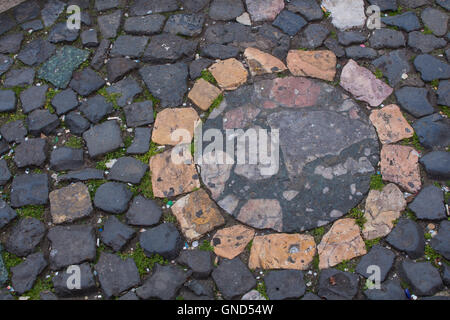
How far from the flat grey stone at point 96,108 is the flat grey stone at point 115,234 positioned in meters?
0.88

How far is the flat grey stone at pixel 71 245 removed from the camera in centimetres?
310

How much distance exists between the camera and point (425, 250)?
10.1 feet

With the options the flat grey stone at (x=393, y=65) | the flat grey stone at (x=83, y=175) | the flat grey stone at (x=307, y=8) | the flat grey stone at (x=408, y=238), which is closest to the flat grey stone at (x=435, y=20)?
the flat grey stone at (x=393, y=65)

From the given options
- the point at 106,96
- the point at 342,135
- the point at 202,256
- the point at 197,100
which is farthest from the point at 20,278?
the point at 342,135

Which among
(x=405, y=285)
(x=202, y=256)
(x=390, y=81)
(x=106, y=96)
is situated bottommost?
(x=405, y=285)

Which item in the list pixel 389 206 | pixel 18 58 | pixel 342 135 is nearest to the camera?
pixel 389 206

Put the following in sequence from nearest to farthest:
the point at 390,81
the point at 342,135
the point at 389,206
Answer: the point at 389,206, the point at 342,135, the point at 390,81

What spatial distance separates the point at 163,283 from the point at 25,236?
101 cm

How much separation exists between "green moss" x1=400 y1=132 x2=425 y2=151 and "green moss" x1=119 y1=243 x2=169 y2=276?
6.30 feet

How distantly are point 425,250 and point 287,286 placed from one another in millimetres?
937

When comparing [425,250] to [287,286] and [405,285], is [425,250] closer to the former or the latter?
[405,285]

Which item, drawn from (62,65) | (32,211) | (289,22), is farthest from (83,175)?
(289,22)

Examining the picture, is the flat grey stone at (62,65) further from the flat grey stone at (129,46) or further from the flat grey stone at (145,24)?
the flat grey stone at (145,24)

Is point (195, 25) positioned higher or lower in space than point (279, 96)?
higher
